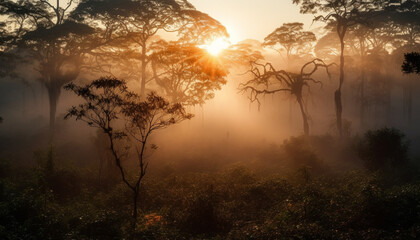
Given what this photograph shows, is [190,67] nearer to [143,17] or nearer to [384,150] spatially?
[143,17]

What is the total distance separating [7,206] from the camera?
438 inches

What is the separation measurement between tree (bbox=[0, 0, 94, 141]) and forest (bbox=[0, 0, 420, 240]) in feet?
0.41

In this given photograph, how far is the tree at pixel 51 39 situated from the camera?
2620 centimetres

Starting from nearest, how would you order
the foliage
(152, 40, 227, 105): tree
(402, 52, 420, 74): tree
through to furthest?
(402, 52, 420, 74): tree < the foliage < (152, 40, 227, 105): tree

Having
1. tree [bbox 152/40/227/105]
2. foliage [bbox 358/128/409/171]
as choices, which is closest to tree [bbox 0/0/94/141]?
tree [bbox 152/40/227/105]

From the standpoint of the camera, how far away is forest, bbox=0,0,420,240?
35.7 feet

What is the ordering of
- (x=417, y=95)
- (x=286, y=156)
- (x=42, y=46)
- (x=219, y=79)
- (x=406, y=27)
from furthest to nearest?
(x=417, y=95), (x=406, y=27), (x=42, y=46), (x=219, y=79), (x=286, y=156)

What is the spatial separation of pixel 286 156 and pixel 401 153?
25.6ft

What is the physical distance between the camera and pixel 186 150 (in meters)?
26.9

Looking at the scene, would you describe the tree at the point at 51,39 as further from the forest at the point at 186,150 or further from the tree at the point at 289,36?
the tree at the point at 289,36

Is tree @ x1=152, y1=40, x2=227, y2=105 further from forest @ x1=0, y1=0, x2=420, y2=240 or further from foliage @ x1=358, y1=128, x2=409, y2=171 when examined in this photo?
foliage @ x1=358, y1=128, x2=409, y2=171

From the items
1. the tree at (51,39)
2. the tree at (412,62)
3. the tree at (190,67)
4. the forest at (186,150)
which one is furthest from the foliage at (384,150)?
the tree at (51,39)

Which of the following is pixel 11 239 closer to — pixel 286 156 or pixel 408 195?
pixel 408 195

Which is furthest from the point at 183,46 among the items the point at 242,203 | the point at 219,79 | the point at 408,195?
the point at 408,195
